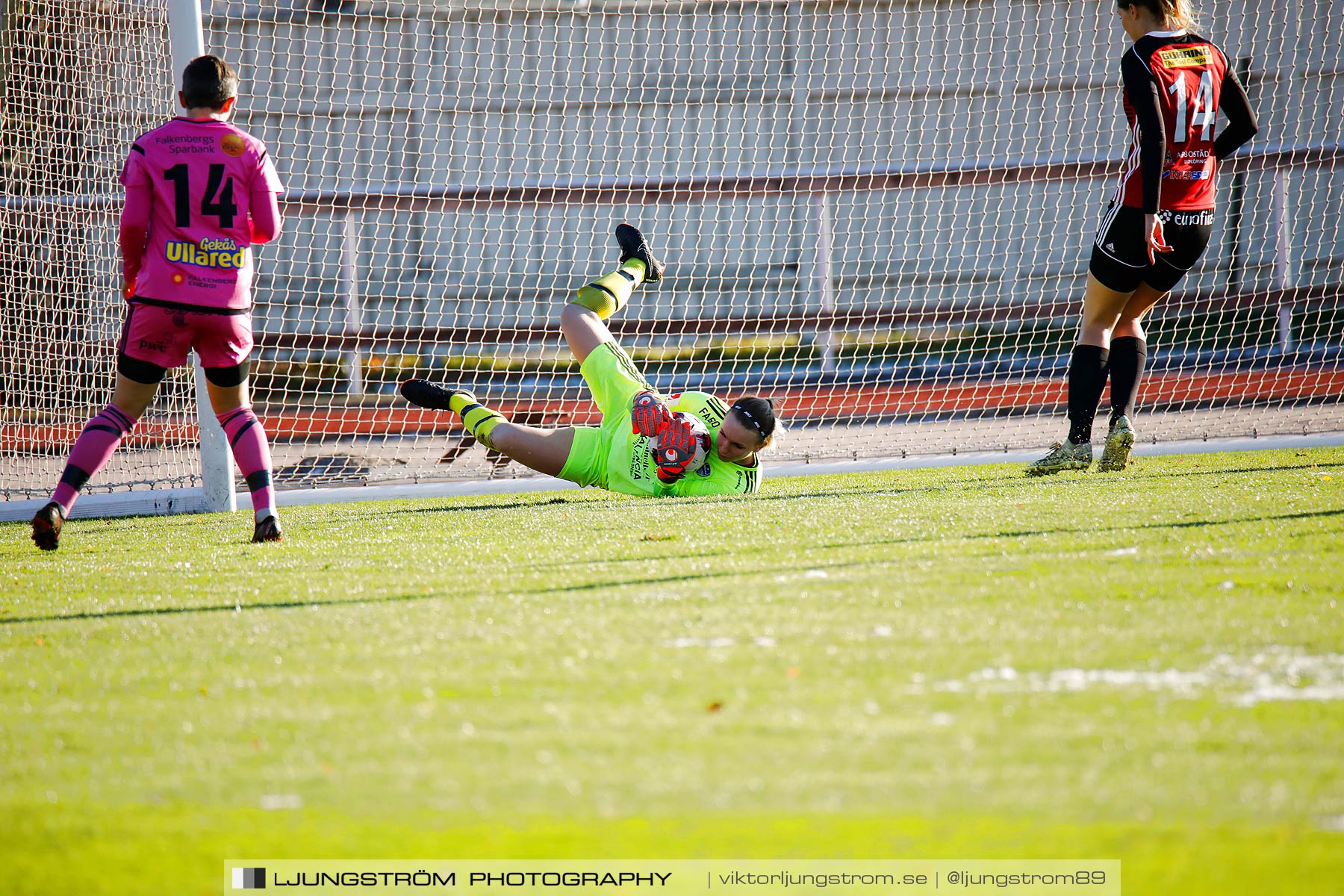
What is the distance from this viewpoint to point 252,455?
13.3 feet

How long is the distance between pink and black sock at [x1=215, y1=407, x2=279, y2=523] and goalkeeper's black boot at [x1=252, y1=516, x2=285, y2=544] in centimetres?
2

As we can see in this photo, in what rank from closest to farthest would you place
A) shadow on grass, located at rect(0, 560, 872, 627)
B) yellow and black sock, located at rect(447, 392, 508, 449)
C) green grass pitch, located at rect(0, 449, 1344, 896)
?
green grass pitch, located at rect(0, 449, 1344, 896), shadow on grass, located at rect(0, 560, 872, 627), yellow and black sock, located at rect(447, 392, 508, 449)

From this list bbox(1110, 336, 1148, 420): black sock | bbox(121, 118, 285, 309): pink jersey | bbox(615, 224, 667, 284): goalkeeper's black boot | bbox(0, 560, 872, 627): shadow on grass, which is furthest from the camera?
bbox(615, 224, 667, 284): goalkeeper's black boot

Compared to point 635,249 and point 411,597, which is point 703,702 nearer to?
point 411,597

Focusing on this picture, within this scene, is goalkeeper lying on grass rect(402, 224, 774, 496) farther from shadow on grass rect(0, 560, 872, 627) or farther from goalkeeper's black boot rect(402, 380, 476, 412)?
shadow on grass rect(0, 560, 872, 627)

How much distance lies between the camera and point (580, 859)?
1.58 metres

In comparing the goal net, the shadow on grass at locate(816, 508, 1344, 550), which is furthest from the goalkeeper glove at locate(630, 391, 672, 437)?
the goal net

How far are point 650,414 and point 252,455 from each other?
143cm

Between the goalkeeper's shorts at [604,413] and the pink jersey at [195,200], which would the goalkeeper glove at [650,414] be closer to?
the goalkeeper's shorts at [604,413]

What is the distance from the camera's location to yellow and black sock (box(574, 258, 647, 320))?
5.05 meters

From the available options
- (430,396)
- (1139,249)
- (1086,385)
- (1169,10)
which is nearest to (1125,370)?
(1086,385)

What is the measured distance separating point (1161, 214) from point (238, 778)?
3971 mm

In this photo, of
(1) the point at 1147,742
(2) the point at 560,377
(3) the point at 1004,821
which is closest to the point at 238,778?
(3) the point at 1004,821

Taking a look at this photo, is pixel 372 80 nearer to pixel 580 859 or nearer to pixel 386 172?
pixel 386 172
